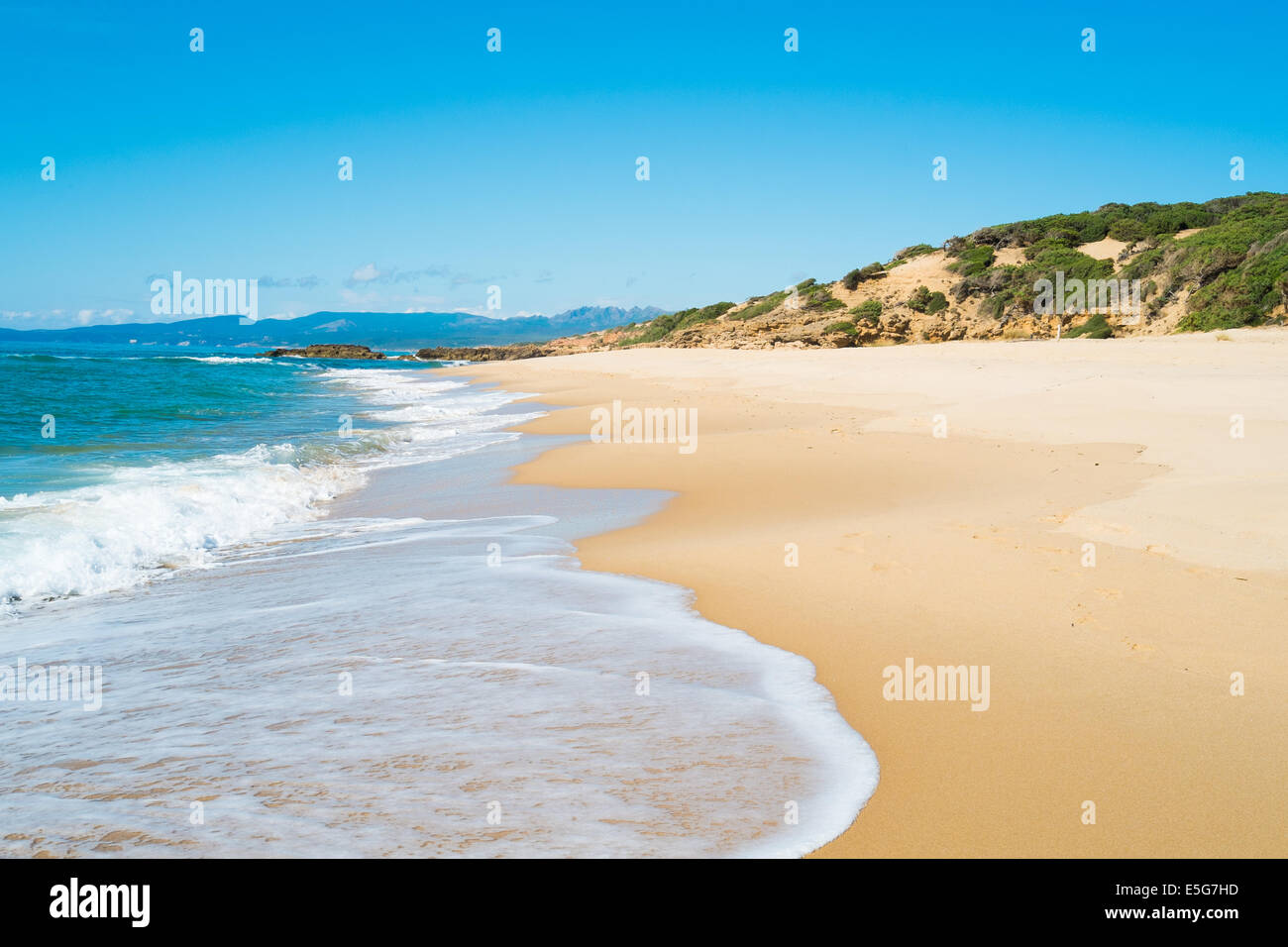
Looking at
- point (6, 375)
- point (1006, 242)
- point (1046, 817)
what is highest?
point (1006, 242)

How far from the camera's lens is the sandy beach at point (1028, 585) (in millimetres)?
2609

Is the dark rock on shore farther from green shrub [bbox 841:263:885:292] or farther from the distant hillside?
green shrub [bbox 841:263:885:292]

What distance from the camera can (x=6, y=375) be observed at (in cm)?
3506

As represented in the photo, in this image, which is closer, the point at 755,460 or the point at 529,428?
the point at 755,460

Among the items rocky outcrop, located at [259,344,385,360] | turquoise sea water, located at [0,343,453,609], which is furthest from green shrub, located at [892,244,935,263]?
rocky outcrop, located at [259,344,385,360]

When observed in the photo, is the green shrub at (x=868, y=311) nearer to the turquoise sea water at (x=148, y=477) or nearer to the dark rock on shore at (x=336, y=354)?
the turquoise sea water at (x=148, y=477)

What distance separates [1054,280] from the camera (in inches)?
1302

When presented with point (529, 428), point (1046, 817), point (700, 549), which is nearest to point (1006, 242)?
point (529, 428)

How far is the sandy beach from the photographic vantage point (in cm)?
261
